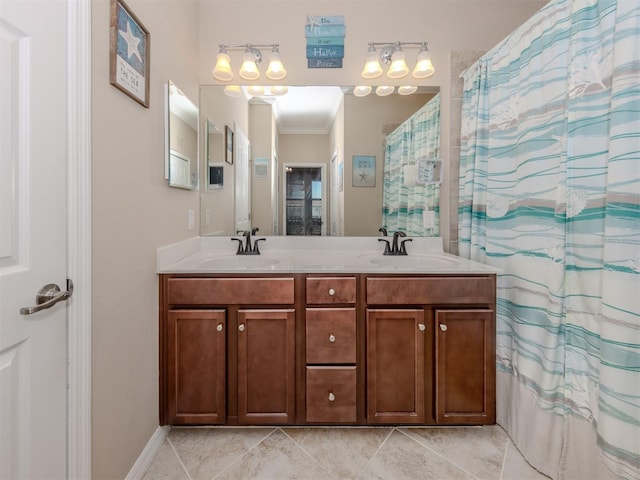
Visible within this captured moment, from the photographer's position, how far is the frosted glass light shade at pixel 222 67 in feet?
6.52

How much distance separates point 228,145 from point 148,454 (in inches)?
70.3

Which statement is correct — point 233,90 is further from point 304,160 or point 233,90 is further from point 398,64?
point 398,64

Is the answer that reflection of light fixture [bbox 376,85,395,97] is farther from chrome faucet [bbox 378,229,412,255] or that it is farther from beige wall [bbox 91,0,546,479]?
chrome faucet [bbox 378,229,412,255]

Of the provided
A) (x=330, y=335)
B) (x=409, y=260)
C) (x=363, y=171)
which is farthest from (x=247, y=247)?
(x=409, y=260)

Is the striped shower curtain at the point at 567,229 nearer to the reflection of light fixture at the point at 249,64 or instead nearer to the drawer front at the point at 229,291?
the drawer front at the point at 229,291

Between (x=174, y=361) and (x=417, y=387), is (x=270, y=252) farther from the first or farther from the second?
(x=417, y=387)

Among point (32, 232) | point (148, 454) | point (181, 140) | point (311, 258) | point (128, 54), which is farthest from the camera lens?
point (311, 258)

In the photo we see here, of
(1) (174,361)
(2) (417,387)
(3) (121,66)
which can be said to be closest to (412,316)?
(2) (417,387)

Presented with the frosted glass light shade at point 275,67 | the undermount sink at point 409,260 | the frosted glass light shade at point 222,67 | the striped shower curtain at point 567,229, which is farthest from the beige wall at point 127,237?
the striped shower curtain at point 567,229

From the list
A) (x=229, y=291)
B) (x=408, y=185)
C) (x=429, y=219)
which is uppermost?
(x=408, y=185)

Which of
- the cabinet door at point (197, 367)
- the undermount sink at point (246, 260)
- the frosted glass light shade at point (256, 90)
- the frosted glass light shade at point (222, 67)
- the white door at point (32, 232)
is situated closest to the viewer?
the white door at point (32, 232)

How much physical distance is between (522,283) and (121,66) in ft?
6.44

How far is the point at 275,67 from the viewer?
2025 millimetres

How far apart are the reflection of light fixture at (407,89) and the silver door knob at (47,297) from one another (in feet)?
7.00
